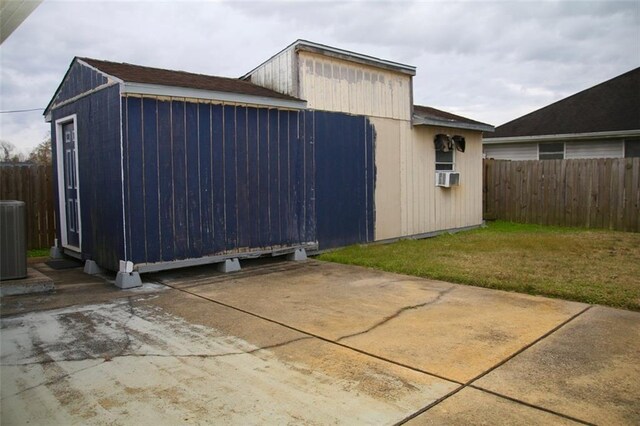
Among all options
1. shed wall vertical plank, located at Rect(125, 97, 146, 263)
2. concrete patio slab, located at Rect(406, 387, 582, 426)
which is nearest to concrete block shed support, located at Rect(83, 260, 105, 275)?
shed wall vertical plank, located at Rect(125, 97, 146, 263)

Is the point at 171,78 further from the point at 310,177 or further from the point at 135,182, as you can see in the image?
the point at 310,177

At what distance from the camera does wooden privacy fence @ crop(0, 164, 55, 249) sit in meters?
9.47

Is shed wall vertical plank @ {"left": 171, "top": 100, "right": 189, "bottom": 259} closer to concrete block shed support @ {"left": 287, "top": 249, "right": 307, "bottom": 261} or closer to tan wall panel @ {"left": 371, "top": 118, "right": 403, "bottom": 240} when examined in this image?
concrete block shed support @ {"left": 287, "top": 249, "right": 307, "bottom": 261}

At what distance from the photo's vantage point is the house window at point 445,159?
11.3 meters

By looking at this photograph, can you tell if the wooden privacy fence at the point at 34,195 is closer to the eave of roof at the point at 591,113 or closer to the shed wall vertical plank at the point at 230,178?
the shed wall vertical plank at the point at 230,178

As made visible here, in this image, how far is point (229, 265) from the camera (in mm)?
7402

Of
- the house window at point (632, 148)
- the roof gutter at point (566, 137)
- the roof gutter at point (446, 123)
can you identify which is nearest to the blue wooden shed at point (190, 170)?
the roof gutter at point (446, 123)

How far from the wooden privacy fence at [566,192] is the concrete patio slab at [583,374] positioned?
8730mm

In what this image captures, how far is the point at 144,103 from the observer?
650 centimetres

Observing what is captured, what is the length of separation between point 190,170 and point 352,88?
378 cm

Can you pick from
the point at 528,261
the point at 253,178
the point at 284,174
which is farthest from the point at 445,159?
the point at 253,178

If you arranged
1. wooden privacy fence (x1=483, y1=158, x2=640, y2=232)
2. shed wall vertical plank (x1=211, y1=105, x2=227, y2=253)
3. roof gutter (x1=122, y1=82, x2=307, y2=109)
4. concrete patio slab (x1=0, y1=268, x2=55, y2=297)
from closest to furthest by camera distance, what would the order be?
concrete patio slab (x1=0, y1=268, x2=55, y2=297) < roof gutter (x1=122, y1=82, x2=307, y2=109) < shed wall vertical plank (x1=211, y1=105, x2=227, y2=253) < wooden privacy fence (x1=483, y1=158, x2=640, y2=232)

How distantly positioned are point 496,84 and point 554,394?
19.0 m

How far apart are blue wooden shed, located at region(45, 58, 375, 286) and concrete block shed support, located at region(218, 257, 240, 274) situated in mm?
82
